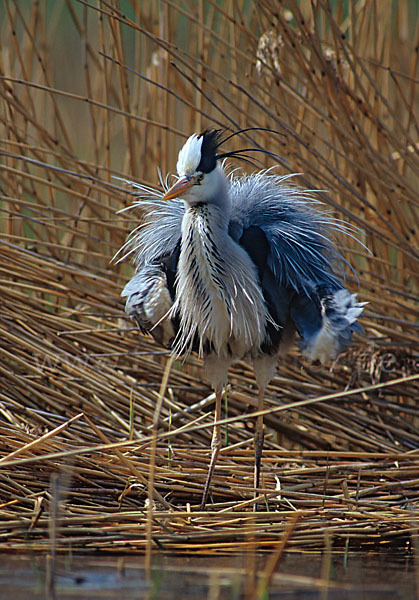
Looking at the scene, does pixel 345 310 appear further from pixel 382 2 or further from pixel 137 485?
pixel 382 2

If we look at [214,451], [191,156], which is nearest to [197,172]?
[191,156]

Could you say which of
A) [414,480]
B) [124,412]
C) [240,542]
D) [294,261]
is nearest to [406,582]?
[240,542]

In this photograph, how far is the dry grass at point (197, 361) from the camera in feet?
7.35

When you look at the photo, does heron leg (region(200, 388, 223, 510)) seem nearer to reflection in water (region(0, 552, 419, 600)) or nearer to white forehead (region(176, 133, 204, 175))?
reflection in water (region(0, 552, 419, 600))

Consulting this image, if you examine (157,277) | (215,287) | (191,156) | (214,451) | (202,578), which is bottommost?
(202,578)

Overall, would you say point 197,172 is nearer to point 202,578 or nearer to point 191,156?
point 191,156

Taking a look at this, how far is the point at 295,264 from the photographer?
2.58 meters

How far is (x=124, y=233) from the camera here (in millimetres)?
3334

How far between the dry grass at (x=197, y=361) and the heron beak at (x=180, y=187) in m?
0.34

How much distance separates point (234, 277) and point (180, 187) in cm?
33

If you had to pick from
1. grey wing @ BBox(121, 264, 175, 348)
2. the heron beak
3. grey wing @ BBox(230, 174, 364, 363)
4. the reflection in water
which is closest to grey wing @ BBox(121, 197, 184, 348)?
Answer: grey wing @ BBox(121, 264, 175, 348)

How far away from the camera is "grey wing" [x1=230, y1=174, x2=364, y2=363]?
7.84 feet

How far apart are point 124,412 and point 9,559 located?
1163 mm

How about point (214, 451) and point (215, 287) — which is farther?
point (214, 451)
